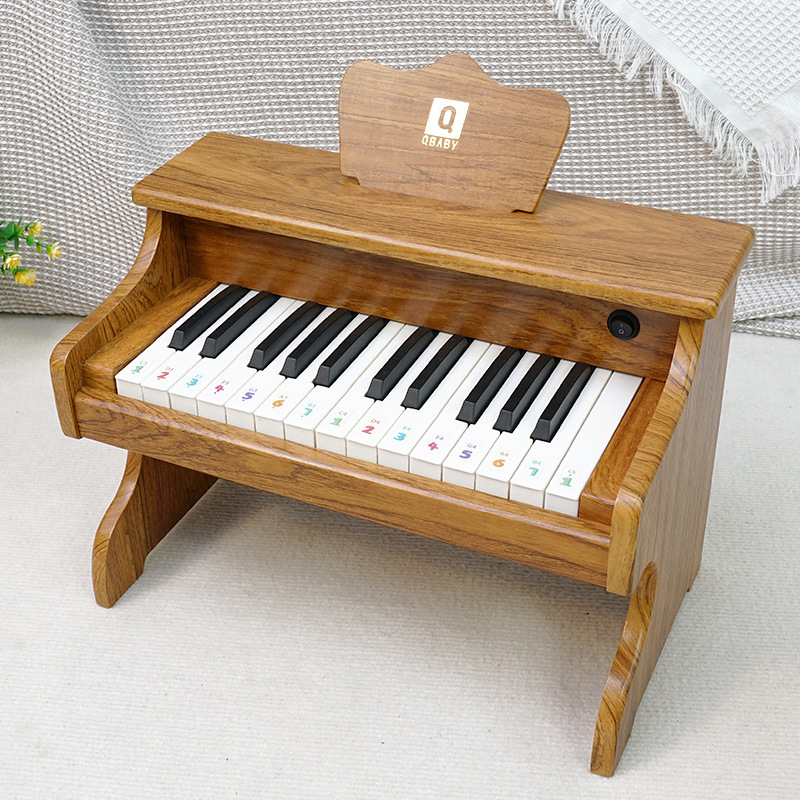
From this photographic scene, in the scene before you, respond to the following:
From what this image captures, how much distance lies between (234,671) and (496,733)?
48cm

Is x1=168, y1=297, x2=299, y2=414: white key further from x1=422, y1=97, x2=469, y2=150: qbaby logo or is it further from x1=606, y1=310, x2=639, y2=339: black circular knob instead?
x1=606, y1=310, x2=639, y2=339: black circular knob

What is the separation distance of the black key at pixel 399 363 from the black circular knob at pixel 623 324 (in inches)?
12.0

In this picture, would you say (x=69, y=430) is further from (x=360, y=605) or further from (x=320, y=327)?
(x=360, y=605)

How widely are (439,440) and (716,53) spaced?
1.45m

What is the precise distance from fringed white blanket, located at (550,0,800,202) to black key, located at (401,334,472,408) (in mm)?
1145

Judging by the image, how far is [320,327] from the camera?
1.71 m

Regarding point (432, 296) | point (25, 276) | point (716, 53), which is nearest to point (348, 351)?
point (432, 296)

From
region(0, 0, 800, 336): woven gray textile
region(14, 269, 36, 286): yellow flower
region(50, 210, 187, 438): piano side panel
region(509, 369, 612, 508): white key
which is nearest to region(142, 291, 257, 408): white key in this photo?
region(50, 210, 187, 438): piano side panel

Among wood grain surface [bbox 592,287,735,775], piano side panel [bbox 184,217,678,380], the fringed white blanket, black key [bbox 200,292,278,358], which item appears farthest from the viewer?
the fringed white blanket

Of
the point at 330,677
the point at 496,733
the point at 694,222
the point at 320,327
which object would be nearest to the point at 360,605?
the point at 330,677

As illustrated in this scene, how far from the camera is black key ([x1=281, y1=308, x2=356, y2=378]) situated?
5.32 feet

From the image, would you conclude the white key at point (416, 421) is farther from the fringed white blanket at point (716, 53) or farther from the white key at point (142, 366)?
the fringed white blanket at point (716, 53)

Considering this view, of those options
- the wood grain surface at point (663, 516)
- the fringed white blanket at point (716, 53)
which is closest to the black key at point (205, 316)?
the wood grain surface at point (663, 516)

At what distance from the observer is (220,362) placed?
166 cm
